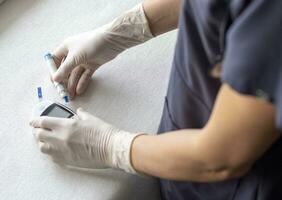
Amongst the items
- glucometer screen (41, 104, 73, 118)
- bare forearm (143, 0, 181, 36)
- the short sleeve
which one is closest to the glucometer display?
glucometer screen (41, 104, 73, 118)

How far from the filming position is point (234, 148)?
0.56 metres

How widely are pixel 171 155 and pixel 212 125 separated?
0.42ft

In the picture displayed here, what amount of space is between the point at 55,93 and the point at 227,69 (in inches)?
23.0

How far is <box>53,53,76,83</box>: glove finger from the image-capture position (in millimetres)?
972

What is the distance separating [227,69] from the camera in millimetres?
491

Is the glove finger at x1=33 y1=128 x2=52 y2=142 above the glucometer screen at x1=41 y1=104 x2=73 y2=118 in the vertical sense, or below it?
below

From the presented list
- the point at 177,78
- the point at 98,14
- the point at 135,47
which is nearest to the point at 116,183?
the point at 177,78

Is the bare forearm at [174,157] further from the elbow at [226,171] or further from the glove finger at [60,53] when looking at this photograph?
the glove finger at [60,53]

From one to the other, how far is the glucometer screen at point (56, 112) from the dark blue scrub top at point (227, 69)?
8.3 inches

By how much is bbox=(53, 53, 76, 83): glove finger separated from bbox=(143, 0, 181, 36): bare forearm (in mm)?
206

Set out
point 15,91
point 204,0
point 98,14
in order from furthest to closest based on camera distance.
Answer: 1. point 98,14
2. point 15,91
3. point 204,0

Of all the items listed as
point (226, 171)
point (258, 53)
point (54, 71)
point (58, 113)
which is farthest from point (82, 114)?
point (258, 53)

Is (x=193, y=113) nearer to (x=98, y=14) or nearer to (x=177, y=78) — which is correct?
(x=177, y=78)

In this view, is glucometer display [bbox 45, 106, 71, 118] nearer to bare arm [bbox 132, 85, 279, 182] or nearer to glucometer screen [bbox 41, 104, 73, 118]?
glucometer screen [bbox 41, 104, 73, 118]
